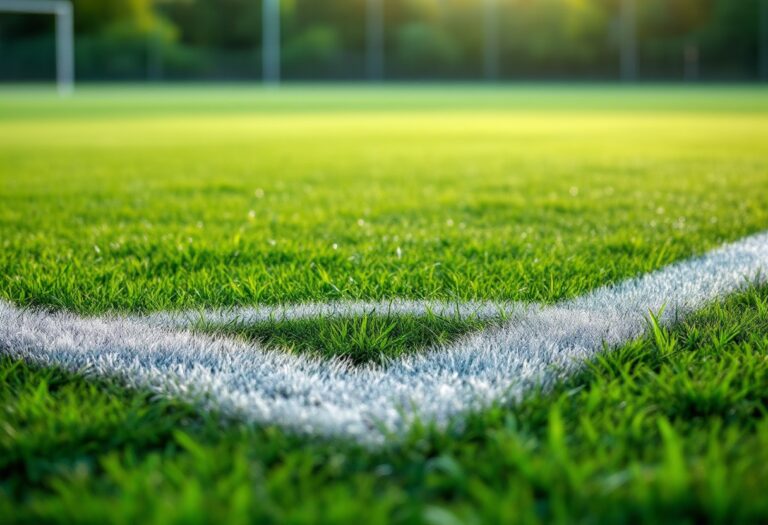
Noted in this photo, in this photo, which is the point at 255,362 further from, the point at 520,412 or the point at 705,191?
the point at 705,191

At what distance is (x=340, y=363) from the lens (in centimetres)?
203

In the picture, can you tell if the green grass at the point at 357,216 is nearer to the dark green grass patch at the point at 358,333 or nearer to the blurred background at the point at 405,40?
the dark green grass patch at the point at 358,333

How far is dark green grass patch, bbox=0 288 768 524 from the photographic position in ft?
3.97

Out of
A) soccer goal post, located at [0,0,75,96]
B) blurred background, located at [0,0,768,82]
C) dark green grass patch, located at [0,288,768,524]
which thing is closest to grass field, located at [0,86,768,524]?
dark green grass patch, located at [0,288,768,524]

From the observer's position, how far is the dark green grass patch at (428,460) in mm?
1211

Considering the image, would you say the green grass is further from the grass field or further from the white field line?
the white field line

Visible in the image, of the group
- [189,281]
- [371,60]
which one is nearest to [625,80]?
[371,60]

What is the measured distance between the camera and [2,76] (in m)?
38.6

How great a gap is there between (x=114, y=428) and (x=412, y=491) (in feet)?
1.95

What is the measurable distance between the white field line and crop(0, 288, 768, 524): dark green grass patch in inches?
2.8

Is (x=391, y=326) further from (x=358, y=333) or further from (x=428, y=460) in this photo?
(x=428, y=460)

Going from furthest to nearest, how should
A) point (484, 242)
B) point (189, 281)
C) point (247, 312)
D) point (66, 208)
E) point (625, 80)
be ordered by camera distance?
point (625, 80) < point (66, 208) < point (484, 242) < point (189, 281) < point (247, 312)

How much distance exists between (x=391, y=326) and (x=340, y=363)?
282 mm

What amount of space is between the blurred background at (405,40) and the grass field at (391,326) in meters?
31.9
